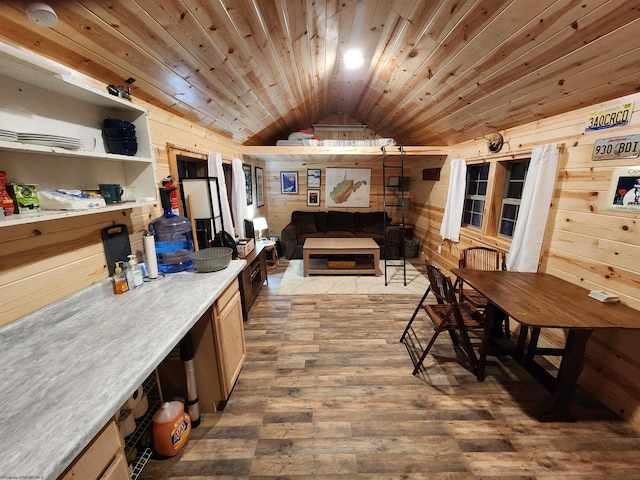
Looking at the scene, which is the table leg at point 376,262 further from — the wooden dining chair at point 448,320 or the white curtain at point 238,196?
the white curtain at point 238,196

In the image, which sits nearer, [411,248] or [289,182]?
[411,248]

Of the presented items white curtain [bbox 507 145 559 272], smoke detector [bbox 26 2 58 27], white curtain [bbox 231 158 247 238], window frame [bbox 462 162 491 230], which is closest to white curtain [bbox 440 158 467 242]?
window frame [bbox 462 162 491 230]

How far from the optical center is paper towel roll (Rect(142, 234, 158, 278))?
161 centimetres

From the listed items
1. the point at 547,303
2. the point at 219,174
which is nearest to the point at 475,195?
the point at 547,303

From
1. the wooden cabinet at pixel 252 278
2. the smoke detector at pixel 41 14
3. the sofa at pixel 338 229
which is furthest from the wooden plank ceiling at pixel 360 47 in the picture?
the sofa at pixel 338 229

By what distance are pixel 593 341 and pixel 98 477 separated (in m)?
2.92

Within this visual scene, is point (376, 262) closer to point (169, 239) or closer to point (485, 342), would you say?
point (485, 342)

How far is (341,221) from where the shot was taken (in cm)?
563

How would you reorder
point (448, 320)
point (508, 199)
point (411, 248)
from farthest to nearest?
point (411, 248)
point (508, 199)
point (448, 320)

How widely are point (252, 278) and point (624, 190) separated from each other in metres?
3.35

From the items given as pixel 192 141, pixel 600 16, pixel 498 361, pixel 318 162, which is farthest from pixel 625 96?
pixel 318 162

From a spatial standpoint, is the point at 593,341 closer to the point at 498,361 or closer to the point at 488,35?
the point at 498,361

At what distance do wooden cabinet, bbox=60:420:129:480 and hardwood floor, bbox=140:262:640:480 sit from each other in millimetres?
757

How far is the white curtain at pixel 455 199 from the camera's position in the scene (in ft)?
11.9
